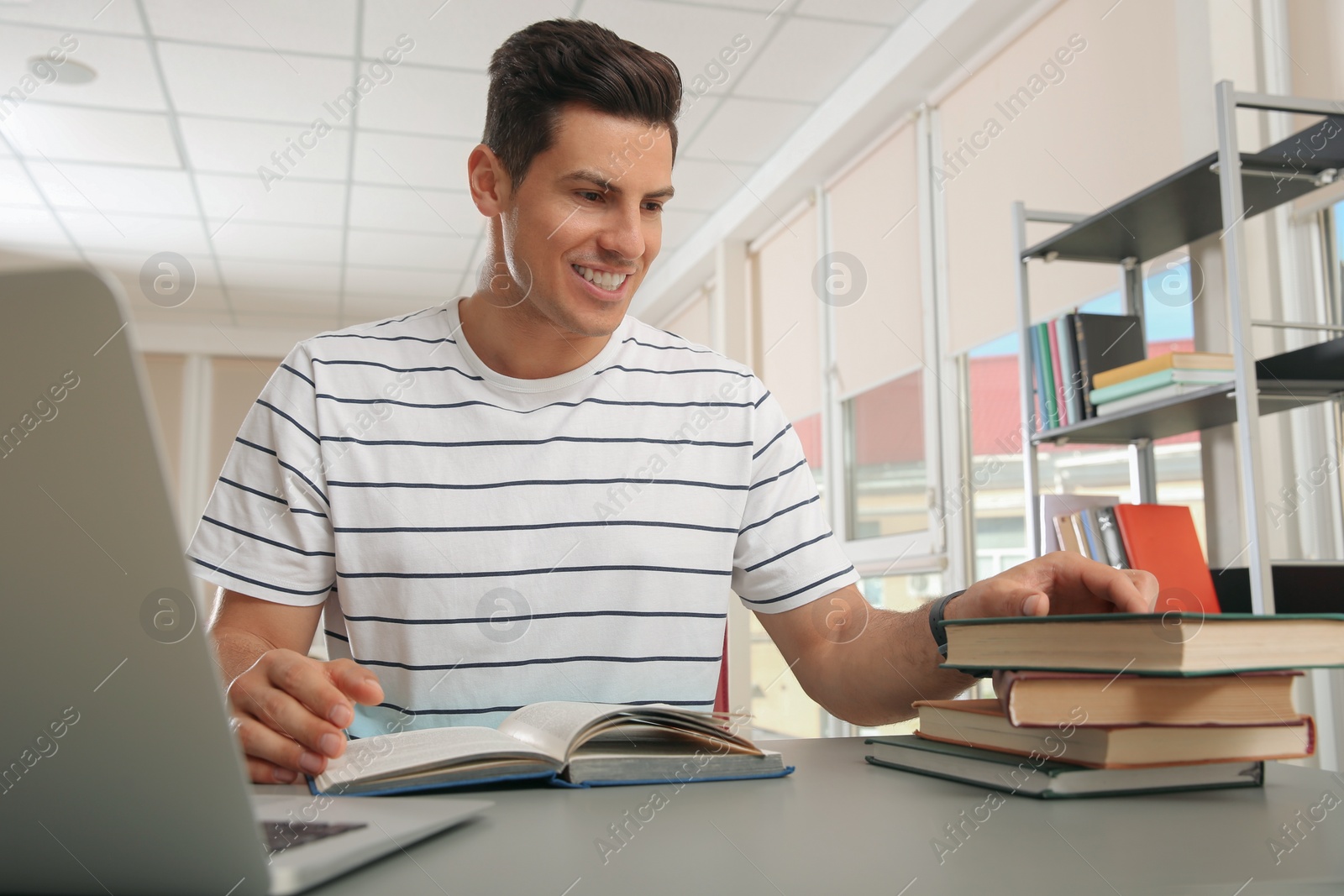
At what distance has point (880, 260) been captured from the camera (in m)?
3.78

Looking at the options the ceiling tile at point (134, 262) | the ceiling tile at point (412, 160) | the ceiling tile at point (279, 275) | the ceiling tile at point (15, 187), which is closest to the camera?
the ceiling tile at point (412, 160)

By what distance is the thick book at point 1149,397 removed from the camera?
71.2 inches

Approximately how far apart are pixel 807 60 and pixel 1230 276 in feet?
6.62

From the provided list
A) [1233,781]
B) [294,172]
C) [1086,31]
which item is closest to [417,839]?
[1233,781]

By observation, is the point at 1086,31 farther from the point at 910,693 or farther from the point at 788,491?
the point at 910,693

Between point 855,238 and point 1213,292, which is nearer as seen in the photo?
point 1213,292

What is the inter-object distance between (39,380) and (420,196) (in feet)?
14.6

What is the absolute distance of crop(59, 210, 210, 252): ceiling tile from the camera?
4.66m

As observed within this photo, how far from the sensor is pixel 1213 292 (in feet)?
7.18

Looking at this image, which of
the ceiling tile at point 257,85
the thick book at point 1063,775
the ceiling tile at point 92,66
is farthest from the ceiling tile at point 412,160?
the thick book at point 1063,775

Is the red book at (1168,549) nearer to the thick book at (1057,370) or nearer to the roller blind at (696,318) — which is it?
the thick book at (1057,370)

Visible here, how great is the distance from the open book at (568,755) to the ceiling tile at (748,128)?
3247 mm

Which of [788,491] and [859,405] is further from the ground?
[859,405]

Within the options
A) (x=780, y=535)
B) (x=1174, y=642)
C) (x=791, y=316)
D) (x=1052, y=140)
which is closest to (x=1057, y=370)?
(x=1052, y=140)
